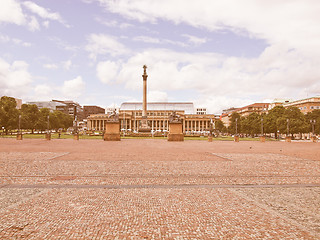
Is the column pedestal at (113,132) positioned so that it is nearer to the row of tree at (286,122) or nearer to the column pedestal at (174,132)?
the column pedestal at (174,132)

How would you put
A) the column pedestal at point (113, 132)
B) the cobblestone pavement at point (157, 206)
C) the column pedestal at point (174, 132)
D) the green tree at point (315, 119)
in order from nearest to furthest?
the cobblestone pavement at point (157, 206) → the column pedestal at point (113, 132) → the column pedestal at point (174, 132) → the green tree at point (315, 119)

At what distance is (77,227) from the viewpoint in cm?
547

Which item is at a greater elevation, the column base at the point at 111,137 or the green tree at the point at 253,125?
the green tree at the point at 253,125

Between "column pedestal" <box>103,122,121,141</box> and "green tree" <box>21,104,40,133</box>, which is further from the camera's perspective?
"green tree" <box>21,104,40,133</box>

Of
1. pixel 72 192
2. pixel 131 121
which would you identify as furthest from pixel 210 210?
pixel 131 121

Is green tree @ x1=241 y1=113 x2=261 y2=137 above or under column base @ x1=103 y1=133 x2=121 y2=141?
above

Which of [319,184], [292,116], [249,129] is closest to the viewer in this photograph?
[319,184]

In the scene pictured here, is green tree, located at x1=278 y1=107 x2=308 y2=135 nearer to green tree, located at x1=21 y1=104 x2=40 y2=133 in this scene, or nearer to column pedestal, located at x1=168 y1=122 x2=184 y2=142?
column pedestal, located at x1=168 y1=122 x2=184 y2=142

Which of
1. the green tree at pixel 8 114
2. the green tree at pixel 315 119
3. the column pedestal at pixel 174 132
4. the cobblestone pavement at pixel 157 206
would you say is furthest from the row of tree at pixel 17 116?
the green tree at pixel 315 119

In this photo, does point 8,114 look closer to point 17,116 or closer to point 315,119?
point 17,116

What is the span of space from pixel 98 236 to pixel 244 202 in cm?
441

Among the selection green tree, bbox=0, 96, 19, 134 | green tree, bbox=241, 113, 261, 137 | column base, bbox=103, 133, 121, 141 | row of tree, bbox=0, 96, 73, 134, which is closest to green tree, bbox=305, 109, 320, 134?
green tree, bbox=241, 113, 261, 137

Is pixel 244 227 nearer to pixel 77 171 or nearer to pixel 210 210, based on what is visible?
pixel 210 210

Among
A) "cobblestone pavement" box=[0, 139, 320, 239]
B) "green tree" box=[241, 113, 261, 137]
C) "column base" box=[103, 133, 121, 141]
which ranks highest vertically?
"green tree" box=[241, 113, 261, 137]
